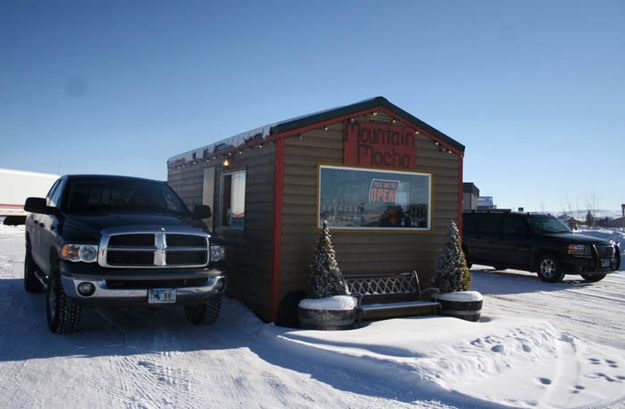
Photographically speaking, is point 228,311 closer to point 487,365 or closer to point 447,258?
point 447,258

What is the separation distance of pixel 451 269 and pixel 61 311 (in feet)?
18.5

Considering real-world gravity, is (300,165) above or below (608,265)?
above

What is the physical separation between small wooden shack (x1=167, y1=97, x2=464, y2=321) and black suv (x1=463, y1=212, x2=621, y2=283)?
5177 mm

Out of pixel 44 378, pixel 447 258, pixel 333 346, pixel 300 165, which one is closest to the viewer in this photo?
pixel 44 378

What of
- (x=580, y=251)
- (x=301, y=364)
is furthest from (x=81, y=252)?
(x=580, y=251)

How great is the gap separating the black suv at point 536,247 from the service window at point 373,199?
5806 millimetres

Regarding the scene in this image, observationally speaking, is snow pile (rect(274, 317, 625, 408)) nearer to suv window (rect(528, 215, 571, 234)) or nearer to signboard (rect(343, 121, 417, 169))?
signboard (rect(343, 121, 417, 169))

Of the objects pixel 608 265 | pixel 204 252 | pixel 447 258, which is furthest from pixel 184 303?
pixel 608 265

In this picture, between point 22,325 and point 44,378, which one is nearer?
point 44,378

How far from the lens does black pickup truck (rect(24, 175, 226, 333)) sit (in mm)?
5750

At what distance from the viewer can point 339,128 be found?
26.3ft

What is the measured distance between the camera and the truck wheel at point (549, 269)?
1286cm

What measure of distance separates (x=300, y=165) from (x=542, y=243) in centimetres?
853

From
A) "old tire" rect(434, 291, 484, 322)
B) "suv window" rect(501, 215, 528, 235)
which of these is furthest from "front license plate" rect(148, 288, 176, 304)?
"suv window" rect(501, 215, 528, 235)
